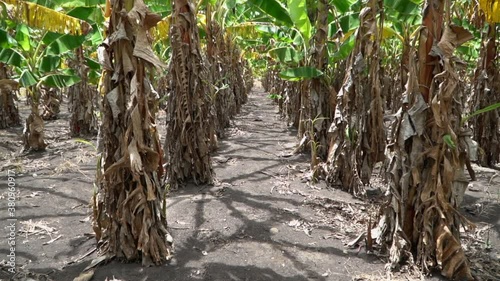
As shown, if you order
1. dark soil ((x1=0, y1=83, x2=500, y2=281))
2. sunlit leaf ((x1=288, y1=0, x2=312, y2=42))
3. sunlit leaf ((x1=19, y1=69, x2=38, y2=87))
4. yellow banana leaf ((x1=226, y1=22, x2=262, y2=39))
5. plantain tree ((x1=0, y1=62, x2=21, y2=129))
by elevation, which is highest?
yellow banana leaf ((x1=226, y1=22, x2=262, y2=39))

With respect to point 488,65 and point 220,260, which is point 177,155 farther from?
point 488,65

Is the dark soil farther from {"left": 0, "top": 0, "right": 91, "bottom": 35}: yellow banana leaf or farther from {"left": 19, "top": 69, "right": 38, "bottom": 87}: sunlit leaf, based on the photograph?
{"left": 0, "top": 0, "right": 91, "bottom": 35}: yellow banana leaf

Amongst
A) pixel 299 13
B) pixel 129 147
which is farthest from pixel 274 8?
pixel 129 147

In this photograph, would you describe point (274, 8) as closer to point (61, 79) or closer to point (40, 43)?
point (61, 79)

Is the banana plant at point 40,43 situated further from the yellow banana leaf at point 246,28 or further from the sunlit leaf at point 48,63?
the yellow banana leaf at point 246,28

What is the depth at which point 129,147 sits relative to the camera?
9.10ft

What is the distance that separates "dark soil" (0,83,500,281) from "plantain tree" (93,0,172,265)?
261mm

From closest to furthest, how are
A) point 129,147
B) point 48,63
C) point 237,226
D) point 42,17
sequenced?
point 129,147 < point 237,226 < point 42,17 < point 48,63

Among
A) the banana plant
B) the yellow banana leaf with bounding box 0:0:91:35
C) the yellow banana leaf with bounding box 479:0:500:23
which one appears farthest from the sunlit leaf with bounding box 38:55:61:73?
the yellow banana leaf with bounding box 479:0:500:23

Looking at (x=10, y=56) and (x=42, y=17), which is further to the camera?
(x=10, y=56)

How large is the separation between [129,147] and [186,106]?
2013 millimetres

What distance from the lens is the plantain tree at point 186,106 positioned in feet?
14.9

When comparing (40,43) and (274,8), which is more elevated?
(274,8)

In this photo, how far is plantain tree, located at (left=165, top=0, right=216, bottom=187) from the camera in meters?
4.55
